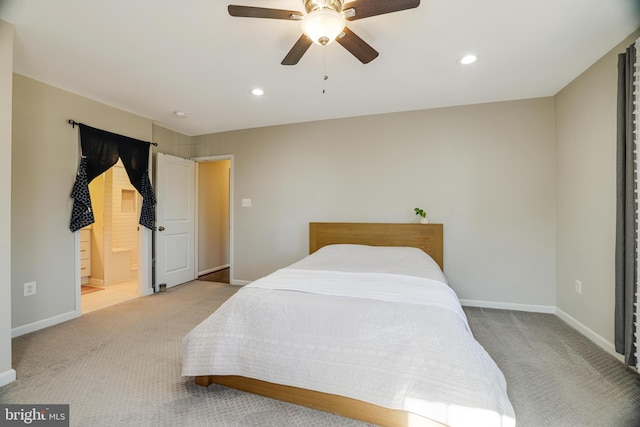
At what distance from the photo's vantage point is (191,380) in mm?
1788

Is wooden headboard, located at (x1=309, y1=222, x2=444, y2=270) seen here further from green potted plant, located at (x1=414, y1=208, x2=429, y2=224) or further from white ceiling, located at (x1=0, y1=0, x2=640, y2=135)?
white ceiling, located at (x1=0, y1=0, x2=640, y2=135)

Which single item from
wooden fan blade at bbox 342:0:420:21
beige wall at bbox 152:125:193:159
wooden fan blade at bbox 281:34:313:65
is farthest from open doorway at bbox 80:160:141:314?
wooden fan blade at bbox 342:0:420:21

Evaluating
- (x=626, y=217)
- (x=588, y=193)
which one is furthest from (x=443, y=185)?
(x=626, y=217)

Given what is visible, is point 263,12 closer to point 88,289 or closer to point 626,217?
point 626,217

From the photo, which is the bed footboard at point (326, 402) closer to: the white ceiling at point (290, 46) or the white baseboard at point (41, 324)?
the white baseboard at point (41, 324)

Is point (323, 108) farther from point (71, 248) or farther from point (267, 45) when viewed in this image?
point (71, 248)

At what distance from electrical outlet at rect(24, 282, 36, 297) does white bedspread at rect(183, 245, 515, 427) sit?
2.05 m

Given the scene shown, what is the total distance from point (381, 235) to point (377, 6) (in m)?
2.41

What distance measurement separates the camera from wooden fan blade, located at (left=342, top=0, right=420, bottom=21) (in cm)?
134

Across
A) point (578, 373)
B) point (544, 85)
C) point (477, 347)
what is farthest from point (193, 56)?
point (578, 373)

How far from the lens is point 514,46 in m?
2.03

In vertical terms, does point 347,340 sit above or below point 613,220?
below

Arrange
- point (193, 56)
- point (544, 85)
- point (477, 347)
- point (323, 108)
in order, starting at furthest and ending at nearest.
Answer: point (323, 108), point (544, 85), point (193, 56), point (477, 347)

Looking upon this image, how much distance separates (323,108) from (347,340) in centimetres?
274
